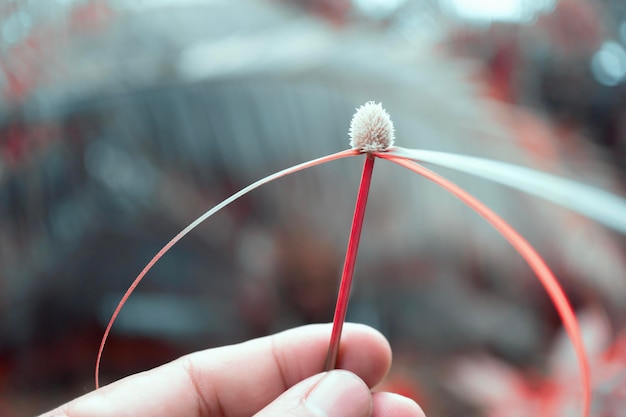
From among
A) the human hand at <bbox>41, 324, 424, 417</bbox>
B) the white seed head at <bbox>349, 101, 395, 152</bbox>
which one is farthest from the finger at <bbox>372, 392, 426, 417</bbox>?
the white seed head at <bbox>349, 101, 395, 152</bbox>

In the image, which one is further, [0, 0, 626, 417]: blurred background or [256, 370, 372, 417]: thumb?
[0, 0, 626, 417]: blurred background

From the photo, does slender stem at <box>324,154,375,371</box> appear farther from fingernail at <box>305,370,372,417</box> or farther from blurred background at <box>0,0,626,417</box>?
blurred background at <box>0,0,626,417</box>

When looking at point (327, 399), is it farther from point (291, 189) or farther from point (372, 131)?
point (291, 189)

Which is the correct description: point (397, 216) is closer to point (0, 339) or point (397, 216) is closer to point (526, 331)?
point (526, 331)

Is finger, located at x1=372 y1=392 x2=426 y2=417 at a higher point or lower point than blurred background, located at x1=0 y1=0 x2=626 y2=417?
lower

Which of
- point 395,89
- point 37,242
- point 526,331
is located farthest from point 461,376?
point 37,242

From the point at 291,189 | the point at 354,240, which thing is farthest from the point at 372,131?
the point at 291,189
